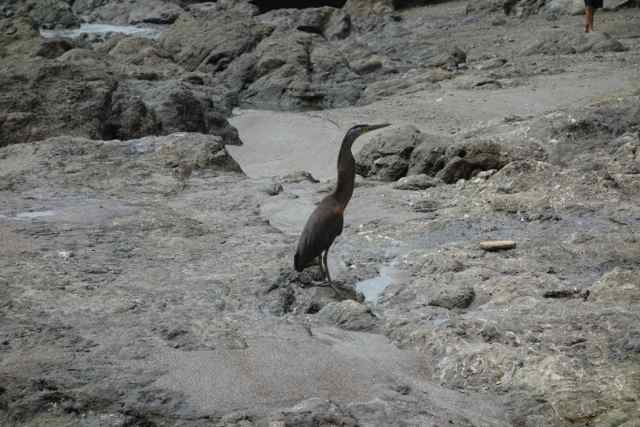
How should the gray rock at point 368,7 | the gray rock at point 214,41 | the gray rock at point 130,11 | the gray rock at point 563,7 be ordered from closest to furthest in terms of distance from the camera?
the gray rock at point 214,41 < the gray rock at point 563,7 < the gray rock at point 368,7 < the gray rock at point 130,11

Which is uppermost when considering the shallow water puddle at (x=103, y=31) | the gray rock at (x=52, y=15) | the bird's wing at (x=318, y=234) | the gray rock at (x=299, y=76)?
the bird's wing at (x=318, y=234)

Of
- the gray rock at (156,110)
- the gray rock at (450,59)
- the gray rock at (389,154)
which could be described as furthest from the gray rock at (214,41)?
the gray rock at (389,154)

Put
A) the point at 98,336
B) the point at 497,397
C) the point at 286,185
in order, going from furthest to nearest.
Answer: the point at 286,185
the point at 98,336
the point at 497,397

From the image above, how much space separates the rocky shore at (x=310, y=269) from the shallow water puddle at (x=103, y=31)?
48.1 ft

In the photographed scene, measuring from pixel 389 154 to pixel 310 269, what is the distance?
289cm

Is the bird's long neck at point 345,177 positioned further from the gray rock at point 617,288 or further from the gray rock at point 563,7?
the gray rock at point 563,7

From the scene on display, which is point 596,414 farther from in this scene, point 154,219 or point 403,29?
point 403,29

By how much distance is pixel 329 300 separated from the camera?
4305 mm

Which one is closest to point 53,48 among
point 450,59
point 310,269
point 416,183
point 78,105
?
point 78,105

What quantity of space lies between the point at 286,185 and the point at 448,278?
286 centimetres

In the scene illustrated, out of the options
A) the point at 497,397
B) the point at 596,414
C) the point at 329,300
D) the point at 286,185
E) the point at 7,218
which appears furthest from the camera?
the point at 286,185

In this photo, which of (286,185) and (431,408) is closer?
(431,408)

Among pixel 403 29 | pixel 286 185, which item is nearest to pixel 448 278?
pixel 286 185

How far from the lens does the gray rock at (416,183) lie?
21.9 ft
